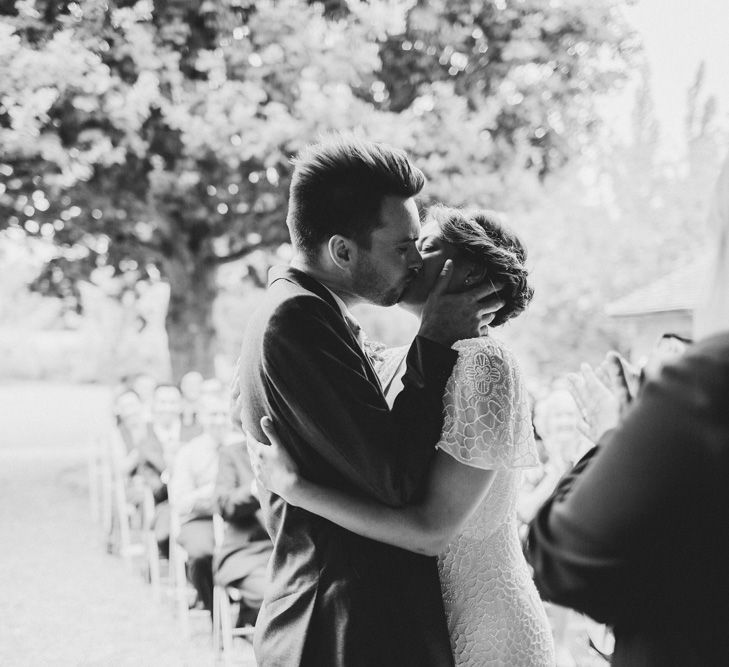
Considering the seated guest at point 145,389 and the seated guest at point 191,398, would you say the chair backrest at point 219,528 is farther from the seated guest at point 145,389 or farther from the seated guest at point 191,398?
the seated guest at point 145,389

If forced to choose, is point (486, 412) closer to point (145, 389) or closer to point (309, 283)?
point (309, 283)

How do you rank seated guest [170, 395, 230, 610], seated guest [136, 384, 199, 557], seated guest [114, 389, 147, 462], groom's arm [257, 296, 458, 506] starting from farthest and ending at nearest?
seated guest [114, 389, 147, 462] → seated guest [136, 384, 199, 557] → seated guest [170, 395, 230, 610] → groom's arm [257, 296, 458, 506]

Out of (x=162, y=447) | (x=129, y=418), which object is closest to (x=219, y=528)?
(x=162, y=447)

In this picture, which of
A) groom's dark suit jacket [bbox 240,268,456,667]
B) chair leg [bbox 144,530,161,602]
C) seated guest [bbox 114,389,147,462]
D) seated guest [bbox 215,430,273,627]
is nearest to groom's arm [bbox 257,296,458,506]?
groom's dark suit jacket [bbox 240,268,456,667]

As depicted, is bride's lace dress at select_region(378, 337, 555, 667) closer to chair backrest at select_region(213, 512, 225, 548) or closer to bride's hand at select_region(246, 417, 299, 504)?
A: bride's hand at select_region(246, 417, 299, 504)

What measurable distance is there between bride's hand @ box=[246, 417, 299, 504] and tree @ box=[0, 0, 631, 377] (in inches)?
299

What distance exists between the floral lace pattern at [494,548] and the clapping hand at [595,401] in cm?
36

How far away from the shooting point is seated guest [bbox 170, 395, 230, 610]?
6133mm

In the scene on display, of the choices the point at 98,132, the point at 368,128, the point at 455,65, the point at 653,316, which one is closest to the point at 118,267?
the point at 98,132

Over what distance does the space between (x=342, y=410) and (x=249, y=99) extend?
8.18 m

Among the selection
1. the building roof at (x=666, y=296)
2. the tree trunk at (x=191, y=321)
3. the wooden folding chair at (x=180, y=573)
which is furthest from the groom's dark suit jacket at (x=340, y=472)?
the building roof at (x=666, y=296)

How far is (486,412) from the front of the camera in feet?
5.52

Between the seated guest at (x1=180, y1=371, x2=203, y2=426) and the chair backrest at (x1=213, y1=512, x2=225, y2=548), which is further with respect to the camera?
the seated guest at (x1=180, y1=371, x2=203, y2=426)

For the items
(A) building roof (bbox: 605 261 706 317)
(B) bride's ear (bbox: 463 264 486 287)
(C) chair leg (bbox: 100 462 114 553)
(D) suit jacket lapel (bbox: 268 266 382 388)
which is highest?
(B) bride's ear (bbox: 463 264 486 287)
